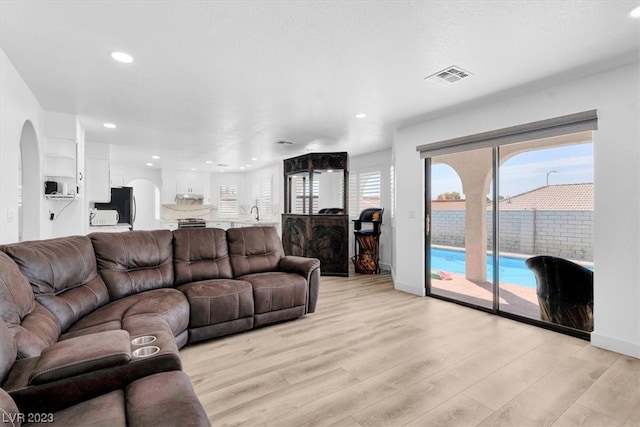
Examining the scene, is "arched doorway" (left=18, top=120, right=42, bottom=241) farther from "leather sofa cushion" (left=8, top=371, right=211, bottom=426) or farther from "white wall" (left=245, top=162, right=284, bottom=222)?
"white wall" (left=245, top=162, right=284, bottom=222)

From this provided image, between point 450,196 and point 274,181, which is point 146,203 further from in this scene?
point 450,196

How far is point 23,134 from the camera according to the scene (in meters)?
3.56

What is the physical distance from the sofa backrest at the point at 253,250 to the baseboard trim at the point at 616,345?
328 cm

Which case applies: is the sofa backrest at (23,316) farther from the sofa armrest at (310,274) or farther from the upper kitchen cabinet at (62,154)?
the upper kitchen cabinet at (62,154)

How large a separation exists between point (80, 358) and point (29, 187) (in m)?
3.56

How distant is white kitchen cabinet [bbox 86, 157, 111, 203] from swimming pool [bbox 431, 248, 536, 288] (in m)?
5.92

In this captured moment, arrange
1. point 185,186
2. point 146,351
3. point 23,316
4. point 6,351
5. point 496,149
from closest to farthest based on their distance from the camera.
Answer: point 6,351 → point 146,351 → point 23,316 → point 496,149 → point 185,186

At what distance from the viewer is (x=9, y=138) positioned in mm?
2648

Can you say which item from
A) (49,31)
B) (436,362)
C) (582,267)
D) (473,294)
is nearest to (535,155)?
(582,267)

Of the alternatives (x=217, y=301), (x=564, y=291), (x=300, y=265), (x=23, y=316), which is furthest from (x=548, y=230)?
(x=23, y=316)

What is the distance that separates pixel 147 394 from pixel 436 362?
6.87ft

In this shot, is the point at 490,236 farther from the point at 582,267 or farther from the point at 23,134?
the point at 23,134

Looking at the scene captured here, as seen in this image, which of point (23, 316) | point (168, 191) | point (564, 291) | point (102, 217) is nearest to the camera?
point (23, 316)

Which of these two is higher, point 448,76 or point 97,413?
point 448,76
